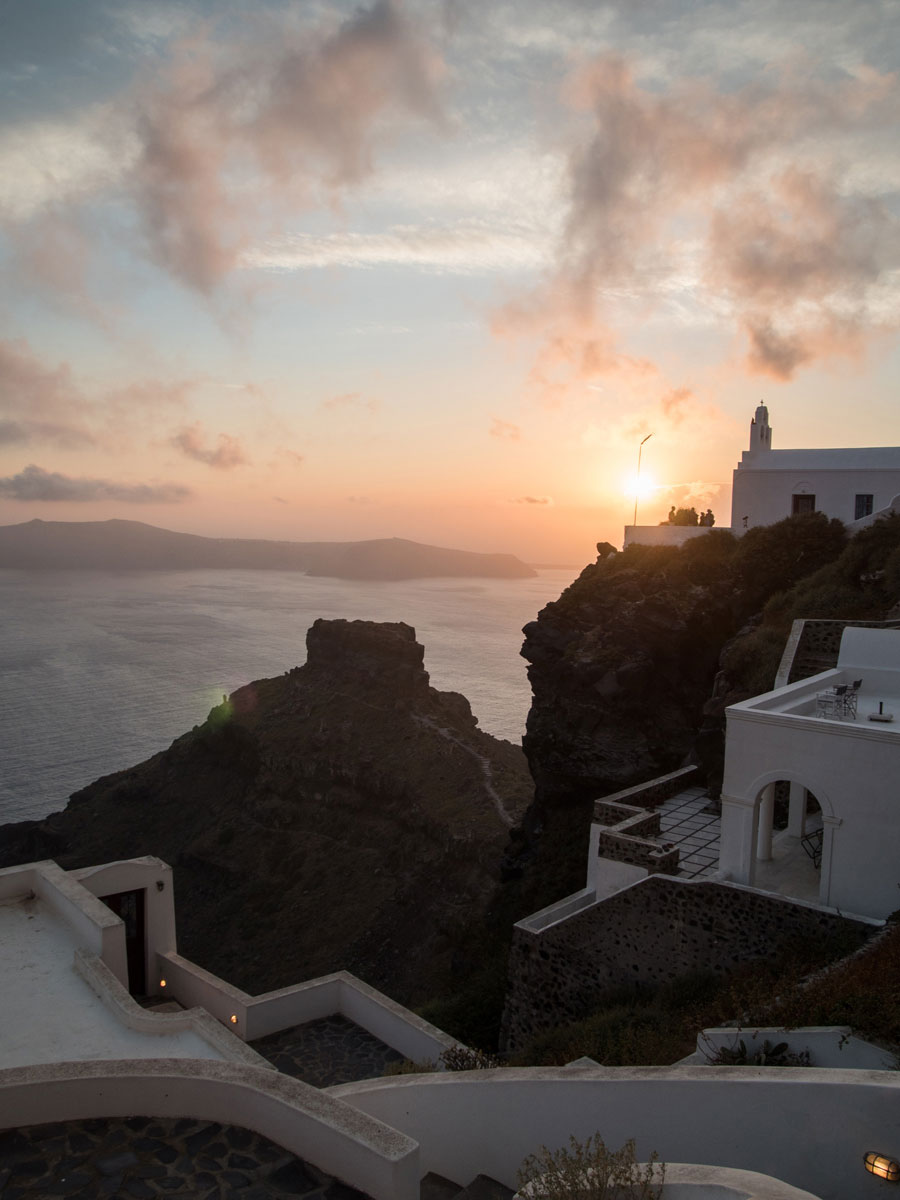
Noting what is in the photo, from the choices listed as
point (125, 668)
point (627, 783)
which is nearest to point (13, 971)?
point (627, 783)

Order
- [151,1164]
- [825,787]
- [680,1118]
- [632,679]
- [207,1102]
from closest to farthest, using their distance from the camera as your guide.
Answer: [151,1164]
[207,1102]
[680,1118]
[825,787]
[632,679]

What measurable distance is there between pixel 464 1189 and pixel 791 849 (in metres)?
8.15

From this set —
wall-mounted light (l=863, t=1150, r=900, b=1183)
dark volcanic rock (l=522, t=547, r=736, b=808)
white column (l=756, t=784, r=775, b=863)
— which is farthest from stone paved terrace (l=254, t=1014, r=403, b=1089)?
dark volcanic rock (l=522, t=547, r=736, b=808)

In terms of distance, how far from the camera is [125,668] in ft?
321

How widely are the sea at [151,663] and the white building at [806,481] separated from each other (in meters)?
42.7

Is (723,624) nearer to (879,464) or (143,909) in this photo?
(879,464)

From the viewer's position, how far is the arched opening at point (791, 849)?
11.4 metres

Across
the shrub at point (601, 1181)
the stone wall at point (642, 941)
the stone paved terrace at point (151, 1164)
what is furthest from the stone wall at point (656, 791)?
the stone paved terrace at point (151, 1164)

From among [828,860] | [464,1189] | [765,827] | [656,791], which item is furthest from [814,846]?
[464,1189]

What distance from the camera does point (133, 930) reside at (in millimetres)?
10367

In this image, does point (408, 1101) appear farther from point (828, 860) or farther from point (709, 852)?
point (709, 852)

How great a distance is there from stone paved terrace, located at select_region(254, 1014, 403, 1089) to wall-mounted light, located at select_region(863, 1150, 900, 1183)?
6099 mm

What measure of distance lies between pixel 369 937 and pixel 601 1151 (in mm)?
35297

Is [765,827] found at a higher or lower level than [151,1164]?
lower
